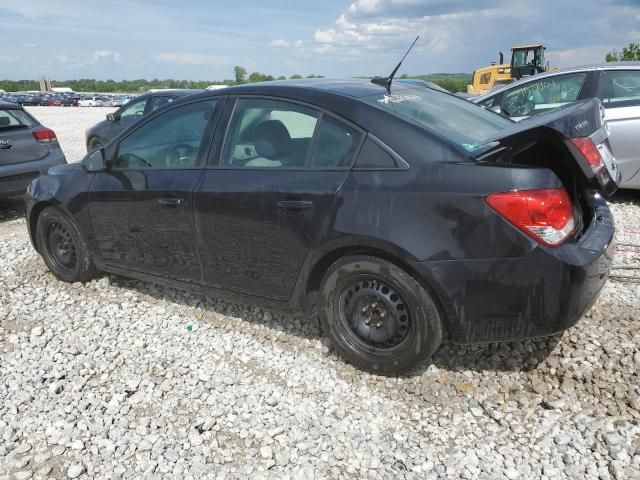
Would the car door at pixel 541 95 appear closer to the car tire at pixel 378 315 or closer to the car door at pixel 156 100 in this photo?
the car tire at pixel 378 315

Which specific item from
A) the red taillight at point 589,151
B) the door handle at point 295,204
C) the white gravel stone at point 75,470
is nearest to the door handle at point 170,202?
the door handle at point 295,204

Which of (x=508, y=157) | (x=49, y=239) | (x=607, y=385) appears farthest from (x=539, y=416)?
(x=49, y=239)

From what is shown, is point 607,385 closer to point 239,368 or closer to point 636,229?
point 239,368

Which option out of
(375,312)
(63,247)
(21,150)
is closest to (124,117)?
(21,150)

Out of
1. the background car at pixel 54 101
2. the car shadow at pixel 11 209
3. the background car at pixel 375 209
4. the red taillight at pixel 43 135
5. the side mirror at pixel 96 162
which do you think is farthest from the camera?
the background car at pixel 54 101

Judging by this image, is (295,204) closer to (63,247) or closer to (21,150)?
(63,247)

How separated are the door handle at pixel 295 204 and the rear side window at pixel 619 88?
4913 mm

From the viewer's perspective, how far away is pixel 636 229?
18.5 feet

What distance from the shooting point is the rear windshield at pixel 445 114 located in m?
3.02

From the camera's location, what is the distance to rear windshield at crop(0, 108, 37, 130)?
7.27 meters

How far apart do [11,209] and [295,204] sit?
22.2ft

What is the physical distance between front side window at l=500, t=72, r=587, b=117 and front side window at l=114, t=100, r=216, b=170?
420cm

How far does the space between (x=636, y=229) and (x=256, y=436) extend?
A: 4.74 metres

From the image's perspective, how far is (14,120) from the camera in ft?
24.3
